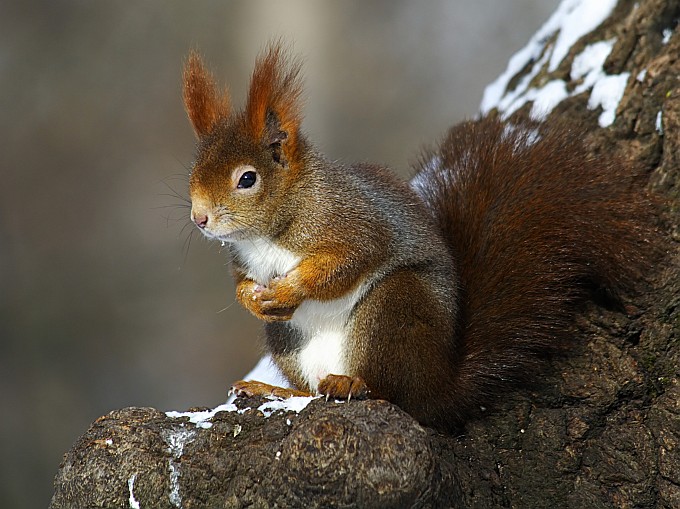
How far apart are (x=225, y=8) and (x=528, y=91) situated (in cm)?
317

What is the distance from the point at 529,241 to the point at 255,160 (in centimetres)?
58

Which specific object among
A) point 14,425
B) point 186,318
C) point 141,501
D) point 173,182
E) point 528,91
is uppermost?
point 173,182

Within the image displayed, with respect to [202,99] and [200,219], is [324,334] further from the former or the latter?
[202,99]

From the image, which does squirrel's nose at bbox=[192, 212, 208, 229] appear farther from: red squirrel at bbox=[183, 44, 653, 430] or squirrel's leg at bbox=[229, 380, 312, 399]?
squirrel's leg at bbox=[229, 380, 312, 399]

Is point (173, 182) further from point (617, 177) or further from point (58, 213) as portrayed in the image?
point (617, 177)

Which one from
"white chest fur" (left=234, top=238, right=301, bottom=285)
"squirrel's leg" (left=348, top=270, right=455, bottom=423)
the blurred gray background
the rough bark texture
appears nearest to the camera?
the rough bark texture

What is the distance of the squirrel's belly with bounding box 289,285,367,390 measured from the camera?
5.78 feet

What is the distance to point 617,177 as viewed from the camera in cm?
196

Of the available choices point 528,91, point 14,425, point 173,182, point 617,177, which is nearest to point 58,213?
point 173,182

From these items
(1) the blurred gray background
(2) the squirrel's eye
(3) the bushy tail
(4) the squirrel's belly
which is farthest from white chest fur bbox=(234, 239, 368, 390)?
(1) the blurred gray background

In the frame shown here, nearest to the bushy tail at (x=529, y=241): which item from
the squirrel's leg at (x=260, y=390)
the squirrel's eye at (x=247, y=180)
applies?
the squirrel's leg at (x=260, y=390)

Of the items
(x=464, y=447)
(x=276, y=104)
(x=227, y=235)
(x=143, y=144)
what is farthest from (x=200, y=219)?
(x=143, y=144)

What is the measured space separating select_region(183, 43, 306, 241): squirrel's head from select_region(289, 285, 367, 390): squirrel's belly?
18 cm

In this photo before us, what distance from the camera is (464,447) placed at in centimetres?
171
